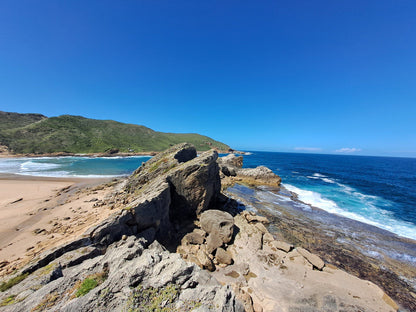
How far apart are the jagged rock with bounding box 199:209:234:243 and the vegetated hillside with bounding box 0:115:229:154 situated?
110 m

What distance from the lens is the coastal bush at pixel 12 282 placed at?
613 cm

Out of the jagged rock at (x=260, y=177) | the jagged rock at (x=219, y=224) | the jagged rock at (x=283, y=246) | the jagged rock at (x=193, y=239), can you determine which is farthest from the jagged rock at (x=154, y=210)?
the jagged rock at (x=260, y=177)

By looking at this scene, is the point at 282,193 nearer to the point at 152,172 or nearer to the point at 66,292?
the point at 152,172

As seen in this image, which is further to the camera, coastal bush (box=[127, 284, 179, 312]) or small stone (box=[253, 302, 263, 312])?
small stone (box=[253, 302, 263, 312])

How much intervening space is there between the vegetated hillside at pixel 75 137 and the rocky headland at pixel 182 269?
105602 millimetres

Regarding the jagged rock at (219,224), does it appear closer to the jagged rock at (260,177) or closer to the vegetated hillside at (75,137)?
the jagged rock at (260,177)

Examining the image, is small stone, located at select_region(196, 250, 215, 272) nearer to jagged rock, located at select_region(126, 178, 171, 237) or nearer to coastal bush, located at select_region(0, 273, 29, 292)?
jagged rock, located at select_region(126, 178, 171, 237)

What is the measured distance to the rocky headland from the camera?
5.48m

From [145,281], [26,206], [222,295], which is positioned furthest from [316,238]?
[26,206]

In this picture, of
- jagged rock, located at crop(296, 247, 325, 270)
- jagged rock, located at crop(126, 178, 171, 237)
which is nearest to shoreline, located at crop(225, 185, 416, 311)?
jagged rock, located at crop(296, 247, 325, 270)

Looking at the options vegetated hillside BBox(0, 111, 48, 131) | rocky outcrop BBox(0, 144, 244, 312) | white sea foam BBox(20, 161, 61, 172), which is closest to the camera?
rocky outcrop BBox(0, 144, 244, 312)

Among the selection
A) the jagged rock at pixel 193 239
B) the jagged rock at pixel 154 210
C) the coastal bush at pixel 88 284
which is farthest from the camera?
the jagged rock at pixel 193 239

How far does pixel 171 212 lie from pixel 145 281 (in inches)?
393

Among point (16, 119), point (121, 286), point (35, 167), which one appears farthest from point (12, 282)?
point (16, 119)
